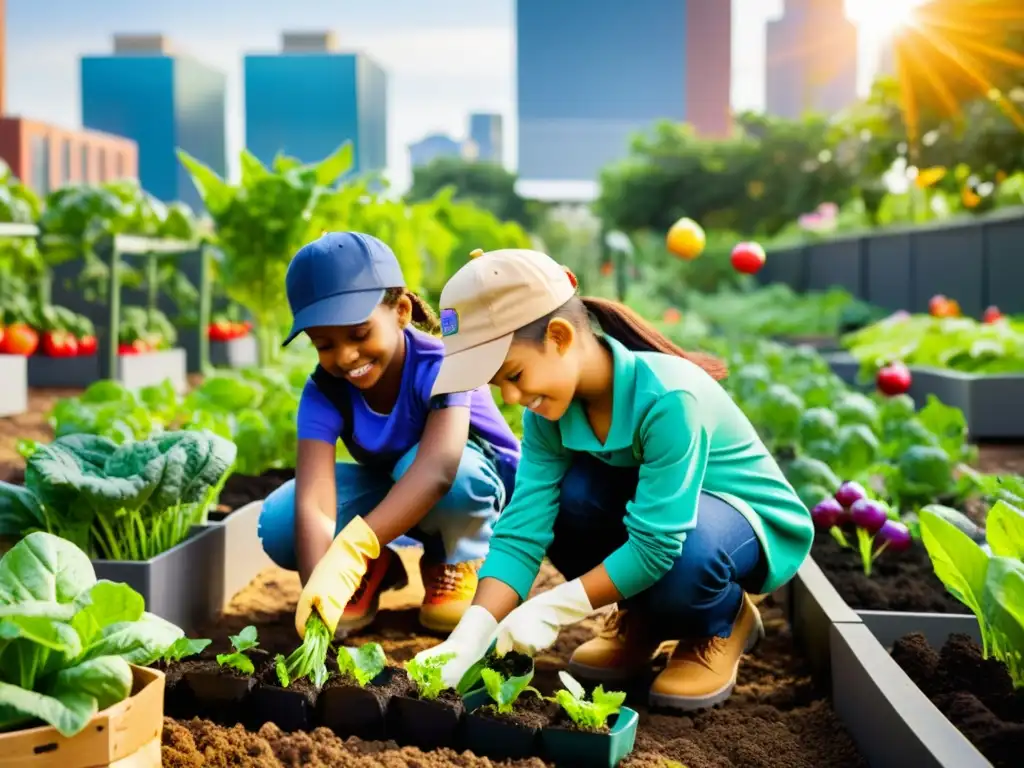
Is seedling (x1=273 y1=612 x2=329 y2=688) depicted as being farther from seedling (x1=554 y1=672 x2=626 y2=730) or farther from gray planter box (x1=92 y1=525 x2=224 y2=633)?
gray planter box (x1=92 y1=525 x2=224 y2=633)

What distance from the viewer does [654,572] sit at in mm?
2277

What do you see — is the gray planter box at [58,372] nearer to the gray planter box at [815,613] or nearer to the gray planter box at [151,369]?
the gray planter box at [151,369]

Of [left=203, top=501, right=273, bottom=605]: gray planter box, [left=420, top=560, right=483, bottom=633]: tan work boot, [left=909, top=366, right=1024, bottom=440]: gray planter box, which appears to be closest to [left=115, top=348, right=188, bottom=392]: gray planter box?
[left=203, top=501, right=273, bottom=605]: gray planter box

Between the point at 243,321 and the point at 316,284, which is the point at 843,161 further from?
the point at 316,284

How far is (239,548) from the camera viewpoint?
131 inches

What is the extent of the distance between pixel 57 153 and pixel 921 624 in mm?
64509

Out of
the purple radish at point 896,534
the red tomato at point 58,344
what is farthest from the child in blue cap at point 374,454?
the red tomato at point 58,344

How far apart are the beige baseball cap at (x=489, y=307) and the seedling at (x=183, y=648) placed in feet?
2.08

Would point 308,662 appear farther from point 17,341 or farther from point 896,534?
point 17,341

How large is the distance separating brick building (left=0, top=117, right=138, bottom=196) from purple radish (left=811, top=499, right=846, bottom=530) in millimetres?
41870

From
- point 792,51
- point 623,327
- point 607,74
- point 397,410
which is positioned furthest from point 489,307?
point 607,74

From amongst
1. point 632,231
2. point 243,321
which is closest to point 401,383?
point 243,321

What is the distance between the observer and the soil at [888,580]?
111 inches

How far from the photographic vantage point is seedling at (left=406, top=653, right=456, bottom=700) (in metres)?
2.08
